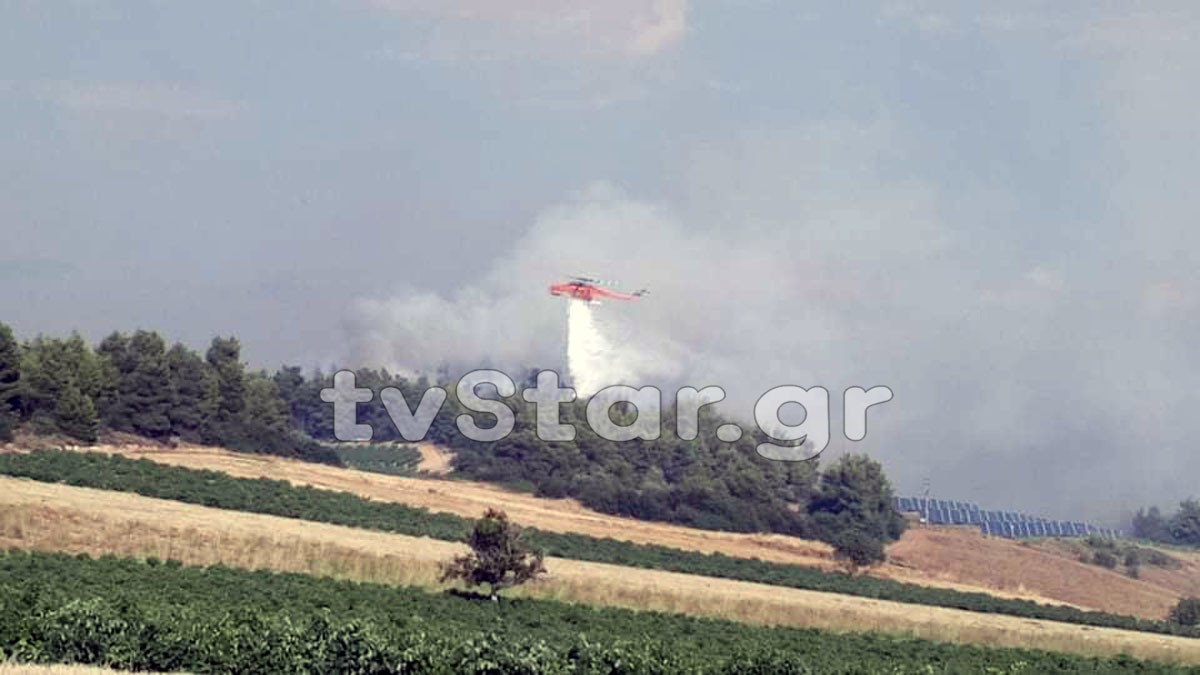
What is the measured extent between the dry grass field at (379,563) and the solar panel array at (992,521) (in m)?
47.8

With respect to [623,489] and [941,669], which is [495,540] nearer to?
[941,669]

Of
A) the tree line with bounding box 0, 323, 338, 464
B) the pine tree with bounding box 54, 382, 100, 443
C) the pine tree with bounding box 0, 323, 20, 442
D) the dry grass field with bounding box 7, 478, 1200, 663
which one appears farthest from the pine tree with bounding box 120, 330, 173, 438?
the dry grass field with bounding box 7, 478, 1200, 663

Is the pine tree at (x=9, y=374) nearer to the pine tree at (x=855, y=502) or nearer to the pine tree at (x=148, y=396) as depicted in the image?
the pine tree at (x=148, y=396)

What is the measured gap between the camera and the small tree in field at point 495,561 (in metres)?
43.5

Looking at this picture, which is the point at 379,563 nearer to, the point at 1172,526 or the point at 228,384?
the point at 228,384

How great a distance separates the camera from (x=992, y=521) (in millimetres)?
105312

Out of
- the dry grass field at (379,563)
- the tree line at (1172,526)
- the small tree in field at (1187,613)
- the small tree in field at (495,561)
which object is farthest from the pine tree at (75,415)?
the tree line at (1172,526)

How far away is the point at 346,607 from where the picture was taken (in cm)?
3597

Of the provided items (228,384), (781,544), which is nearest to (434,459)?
(228,384)

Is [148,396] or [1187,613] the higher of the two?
[148,396]

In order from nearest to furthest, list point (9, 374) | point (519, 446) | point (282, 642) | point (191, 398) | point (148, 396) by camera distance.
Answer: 1. point (282, 642)
2. point (9, 374)
3. point (148, 396)
4. point (191, 398)
5. point (519, 446)

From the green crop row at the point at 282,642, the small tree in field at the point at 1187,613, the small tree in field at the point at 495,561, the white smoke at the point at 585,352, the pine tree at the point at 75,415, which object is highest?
the white smoke at the point at 585,352

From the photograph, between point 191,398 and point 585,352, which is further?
point 585,352

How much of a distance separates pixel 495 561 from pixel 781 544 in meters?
36.4
